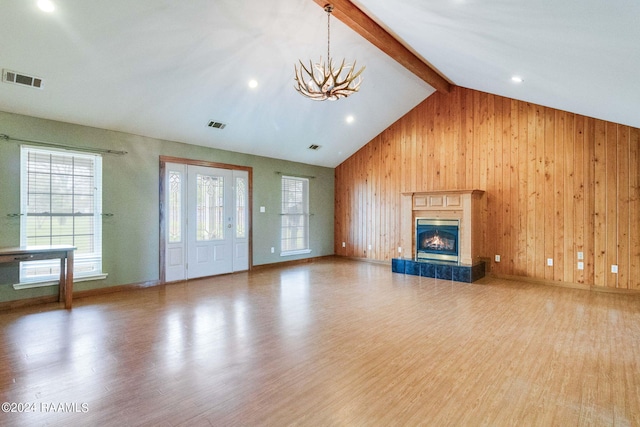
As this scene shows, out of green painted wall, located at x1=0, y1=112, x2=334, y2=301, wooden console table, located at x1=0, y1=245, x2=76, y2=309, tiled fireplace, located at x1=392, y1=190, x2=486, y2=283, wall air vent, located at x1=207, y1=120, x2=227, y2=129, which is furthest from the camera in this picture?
tiled fireplace, located at x1=392, y1=190, x2=486, y2=283

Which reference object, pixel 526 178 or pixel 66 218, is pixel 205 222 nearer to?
pixel 66 218

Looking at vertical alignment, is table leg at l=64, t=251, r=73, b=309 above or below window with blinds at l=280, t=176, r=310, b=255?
below

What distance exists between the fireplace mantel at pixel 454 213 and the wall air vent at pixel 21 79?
6.23m

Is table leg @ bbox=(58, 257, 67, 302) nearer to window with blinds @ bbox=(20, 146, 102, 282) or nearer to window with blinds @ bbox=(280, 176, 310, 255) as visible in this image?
window with blinds @ bbox=(20, 146, 102, 282)

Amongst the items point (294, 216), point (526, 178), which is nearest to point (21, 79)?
point (294, 216)

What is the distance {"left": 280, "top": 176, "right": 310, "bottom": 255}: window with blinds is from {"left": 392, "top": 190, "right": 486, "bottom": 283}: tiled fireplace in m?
2.49

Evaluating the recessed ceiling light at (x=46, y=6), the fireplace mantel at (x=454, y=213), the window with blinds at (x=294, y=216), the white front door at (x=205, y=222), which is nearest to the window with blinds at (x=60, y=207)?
the white front door at (x=205, y=222)

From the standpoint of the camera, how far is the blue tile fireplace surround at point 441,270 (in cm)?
584

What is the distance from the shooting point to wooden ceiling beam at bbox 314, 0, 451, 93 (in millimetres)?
3920

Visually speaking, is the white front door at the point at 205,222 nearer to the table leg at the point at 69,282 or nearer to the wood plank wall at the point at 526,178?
the table leg at the point at 69,282

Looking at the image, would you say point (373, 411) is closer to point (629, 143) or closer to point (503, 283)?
point (503, 283)

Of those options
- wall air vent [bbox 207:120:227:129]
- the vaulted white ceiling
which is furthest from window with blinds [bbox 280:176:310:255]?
wall air vent [bbox 207:120:227:129]

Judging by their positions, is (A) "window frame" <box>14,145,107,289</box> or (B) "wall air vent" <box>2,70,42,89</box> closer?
(B) "wall air vent" <box>2,70,42,89</box>

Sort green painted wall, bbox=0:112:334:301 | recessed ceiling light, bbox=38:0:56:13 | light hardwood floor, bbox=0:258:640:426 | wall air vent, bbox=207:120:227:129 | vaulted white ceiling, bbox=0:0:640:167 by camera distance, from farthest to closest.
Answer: wall air vent, bbox=207:120:227:129 < green painted wall, bbox=0:112:334:301 < recessed ceiling light, bbox=38:0:56:13 < vaulted white ceiling, bbox=0:0:640:167 < light hardwood floor, bbox=0:258:640:426
